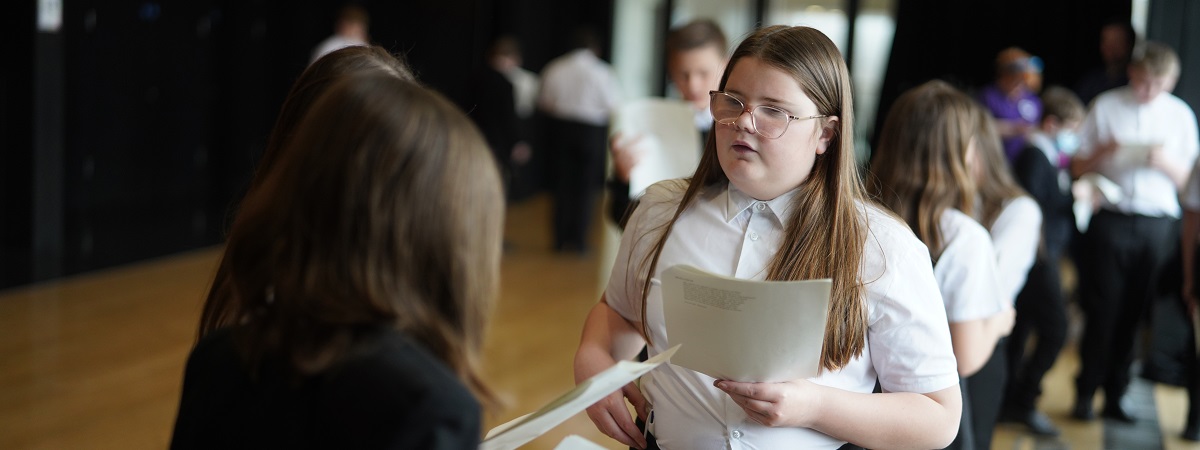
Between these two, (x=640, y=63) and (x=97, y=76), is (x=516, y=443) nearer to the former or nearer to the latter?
(x=97, y=76)

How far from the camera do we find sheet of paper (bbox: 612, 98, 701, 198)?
3.07m

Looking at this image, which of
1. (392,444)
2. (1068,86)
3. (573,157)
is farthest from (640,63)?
(392,444)

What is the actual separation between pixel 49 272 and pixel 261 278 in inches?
218

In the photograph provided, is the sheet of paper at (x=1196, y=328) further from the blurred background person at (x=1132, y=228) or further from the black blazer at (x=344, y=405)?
the black blazer at (x=344, y=405)

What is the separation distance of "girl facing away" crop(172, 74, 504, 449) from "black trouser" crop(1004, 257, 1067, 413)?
13.1 ft

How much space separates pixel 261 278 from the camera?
1114 mm

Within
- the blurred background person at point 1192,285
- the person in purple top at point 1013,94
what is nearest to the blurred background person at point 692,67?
the blurred background person at point 1192,285

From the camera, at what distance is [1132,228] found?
4754 mm

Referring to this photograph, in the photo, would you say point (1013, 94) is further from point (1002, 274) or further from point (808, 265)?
point (808, 265)

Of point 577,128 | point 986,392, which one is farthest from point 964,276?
point 577,128

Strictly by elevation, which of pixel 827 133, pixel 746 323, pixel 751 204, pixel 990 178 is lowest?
pixel 990 178

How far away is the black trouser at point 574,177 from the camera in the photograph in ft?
26.3

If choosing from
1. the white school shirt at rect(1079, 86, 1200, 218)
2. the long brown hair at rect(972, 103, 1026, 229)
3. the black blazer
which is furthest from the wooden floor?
the black blazer

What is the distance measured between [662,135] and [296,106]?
163 centimetres
